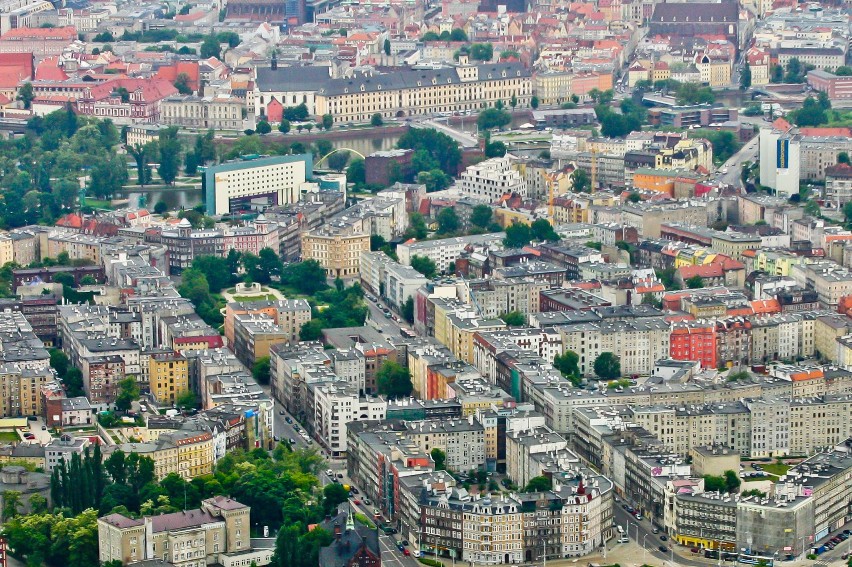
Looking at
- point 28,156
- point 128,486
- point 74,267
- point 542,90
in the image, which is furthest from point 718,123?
point 128,486

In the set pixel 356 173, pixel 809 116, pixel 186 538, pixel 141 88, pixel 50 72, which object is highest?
pixel 50 72

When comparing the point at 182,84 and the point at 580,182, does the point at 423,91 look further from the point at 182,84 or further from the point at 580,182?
the point at 580,182

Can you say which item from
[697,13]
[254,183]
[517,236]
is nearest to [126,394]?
[517,236]

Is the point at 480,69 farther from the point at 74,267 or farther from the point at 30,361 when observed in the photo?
the point at 30,361

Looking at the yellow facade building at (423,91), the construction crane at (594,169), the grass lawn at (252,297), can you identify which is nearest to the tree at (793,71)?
the yellow facade building at (423,91)

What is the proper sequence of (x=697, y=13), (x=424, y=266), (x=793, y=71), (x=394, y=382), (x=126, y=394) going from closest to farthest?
(x=126, y=394), (x=394, y=382), (x=424, y=266), (x=793, y=71), (x=697, y=13)

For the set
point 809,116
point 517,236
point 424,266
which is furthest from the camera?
point 809,116

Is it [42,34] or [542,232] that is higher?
[42,34]
